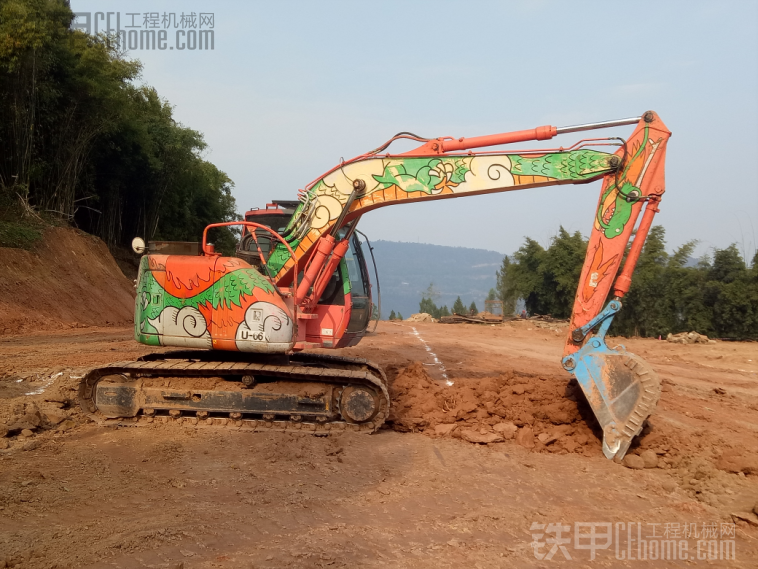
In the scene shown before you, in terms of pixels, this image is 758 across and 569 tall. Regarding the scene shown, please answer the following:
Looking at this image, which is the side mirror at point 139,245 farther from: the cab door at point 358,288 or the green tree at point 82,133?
the green tree at point 82,133

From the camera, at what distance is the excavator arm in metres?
6.21

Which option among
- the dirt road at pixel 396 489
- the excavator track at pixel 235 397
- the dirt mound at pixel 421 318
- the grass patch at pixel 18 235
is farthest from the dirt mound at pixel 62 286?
the dirt mound at pixel 421 318

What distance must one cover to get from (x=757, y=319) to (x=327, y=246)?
66.0 feet

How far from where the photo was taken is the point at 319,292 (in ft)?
23.6

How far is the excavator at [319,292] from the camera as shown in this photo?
6.44 m

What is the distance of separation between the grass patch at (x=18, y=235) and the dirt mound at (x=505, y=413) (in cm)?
1528

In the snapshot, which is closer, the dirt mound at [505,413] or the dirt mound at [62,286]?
the dirt mound at [505,413]

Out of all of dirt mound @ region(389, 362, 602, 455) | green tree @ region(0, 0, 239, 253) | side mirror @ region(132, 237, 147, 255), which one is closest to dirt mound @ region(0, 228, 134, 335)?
green tree @ region(0, 0, 239, 253)

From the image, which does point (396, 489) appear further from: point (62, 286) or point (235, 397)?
point (62, 286)

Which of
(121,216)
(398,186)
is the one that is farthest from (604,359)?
(121,216)

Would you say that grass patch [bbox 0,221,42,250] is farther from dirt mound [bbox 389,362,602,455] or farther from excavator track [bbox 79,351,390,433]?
dirt mound [bbox 389,362,602,455]

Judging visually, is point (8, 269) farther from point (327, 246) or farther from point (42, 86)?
point (327, 246)

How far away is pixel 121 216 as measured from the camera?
28.8 meters

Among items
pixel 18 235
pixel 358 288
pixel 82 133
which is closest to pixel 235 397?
pixel 358 288
